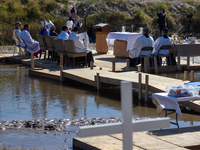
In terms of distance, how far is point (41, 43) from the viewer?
13.7 metres

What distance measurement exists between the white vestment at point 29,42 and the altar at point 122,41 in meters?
2.82

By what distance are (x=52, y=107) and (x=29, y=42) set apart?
719 centimetres

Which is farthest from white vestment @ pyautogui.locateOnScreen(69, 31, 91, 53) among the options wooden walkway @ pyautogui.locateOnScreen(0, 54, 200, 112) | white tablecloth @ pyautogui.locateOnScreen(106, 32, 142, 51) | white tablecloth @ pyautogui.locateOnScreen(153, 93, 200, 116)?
white tablecloth @ pyautogui.locateOnScreen(153, 93, 200, 116)

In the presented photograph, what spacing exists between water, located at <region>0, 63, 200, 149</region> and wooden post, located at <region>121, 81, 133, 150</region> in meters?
2.44

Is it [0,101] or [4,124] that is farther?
[0,101]

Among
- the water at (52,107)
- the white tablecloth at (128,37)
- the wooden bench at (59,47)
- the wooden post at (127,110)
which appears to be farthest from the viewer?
the white tablecloth at (128,37)

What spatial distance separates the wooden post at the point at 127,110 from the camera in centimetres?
239

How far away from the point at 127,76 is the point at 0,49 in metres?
10.5

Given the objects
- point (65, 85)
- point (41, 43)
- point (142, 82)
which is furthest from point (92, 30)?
point (142, 82)

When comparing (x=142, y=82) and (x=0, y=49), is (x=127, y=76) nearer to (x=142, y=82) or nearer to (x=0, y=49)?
(x=142, y=82)

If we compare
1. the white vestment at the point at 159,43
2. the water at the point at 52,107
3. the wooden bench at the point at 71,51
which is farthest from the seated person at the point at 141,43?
the water at the point at 52,107

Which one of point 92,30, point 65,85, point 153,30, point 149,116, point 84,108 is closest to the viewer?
point 149,116

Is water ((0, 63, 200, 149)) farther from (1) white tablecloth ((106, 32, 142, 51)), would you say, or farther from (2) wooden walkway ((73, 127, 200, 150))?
(1) white tablecloth ((106, 32, 142, 51))

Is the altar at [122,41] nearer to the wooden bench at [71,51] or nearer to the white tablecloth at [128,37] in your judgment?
the white tablecloth at [128,37]
